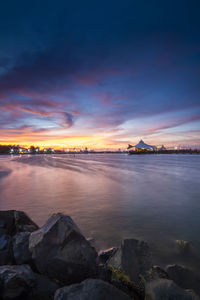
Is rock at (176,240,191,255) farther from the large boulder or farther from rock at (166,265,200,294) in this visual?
the large boulder

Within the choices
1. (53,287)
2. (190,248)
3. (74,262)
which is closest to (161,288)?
(74,262)

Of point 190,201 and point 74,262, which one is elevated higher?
point 74,262

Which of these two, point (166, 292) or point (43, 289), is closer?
point (166, 292)

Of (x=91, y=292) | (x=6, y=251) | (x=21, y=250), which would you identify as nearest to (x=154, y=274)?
(x=91, y=292)

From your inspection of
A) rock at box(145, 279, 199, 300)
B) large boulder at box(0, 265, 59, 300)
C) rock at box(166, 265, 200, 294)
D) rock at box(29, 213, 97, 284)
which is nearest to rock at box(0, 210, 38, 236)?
rock at box(29, 213, 97, 284)

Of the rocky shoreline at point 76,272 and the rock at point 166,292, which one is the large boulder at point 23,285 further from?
the rock at point 166,292

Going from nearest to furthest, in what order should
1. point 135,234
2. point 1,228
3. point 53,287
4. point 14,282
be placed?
point 14,282 → point 53,287 → point 1,228 → point 135,234

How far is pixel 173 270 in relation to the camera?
154 inches

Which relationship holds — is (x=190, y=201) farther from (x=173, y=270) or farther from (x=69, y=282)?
(x=69, y=282)

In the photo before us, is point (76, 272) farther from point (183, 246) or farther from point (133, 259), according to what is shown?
point (183, 246)

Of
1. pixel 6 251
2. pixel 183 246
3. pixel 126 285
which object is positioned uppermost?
pixel 6 251

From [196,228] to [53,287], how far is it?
5.56 m

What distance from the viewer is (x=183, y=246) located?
5098 mm

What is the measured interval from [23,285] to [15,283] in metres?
0.13
